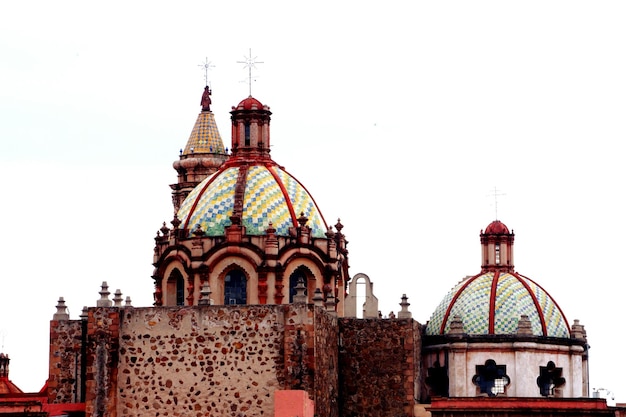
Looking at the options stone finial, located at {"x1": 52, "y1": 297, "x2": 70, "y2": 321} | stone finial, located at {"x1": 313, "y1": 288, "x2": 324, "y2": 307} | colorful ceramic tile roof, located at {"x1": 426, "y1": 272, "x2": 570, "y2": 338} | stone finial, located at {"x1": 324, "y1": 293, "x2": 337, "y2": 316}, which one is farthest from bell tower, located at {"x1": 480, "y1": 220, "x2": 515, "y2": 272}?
stone finial, located at {"x1": 52, "y1": 297, "x2": 70, "y2": 321}

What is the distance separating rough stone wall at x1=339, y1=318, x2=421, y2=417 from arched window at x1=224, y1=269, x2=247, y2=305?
10.2 feet

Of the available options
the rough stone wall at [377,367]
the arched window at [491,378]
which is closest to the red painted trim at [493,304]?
the arched window at [491,378]

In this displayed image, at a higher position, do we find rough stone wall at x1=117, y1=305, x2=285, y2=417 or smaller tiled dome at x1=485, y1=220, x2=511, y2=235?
smaller tiled dome at x1=485, y1=220, x2=511, y2=235

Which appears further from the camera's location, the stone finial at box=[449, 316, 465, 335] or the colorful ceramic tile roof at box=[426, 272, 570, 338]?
the colorful ceramic tile roof at box=[426, 272, 570, 338]

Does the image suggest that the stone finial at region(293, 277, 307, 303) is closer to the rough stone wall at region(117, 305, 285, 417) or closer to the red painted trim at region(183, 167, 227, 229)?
the rough stone wall at region(117, 305, 285, 417)

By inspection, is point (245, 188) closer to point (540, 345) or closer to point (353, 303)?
point (353, 303)

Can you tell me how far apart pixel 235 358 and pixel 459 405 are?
7850mm

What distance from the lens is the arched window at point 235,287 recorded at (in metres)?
62.7

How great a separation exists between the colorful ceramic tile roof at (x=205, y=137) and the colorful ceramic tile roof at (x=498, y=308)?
1943 cm

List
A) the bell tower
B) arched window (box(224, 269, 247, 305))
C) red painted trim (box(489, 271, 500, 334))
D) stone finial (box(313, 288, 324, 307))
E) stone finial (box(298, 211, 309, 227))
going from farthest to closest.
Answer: the bell tower
red painted trim (box(489, 271, 500, 334))
stone finial (box(298, 211, 309, 227))
arched window (box(224, 269, 247, 305))
stone finial (box(313, 288, 324, 307))

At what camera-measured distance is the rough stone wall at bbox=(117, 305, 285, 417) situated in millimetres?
58938

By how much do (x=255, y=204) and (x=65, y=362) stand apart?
24.6ft

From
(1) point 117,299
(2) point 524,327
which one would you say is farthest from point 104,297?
(2) point 524,327

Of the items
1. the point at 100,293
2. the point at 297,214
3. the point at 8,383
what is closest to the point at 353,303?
the point at 297,214
